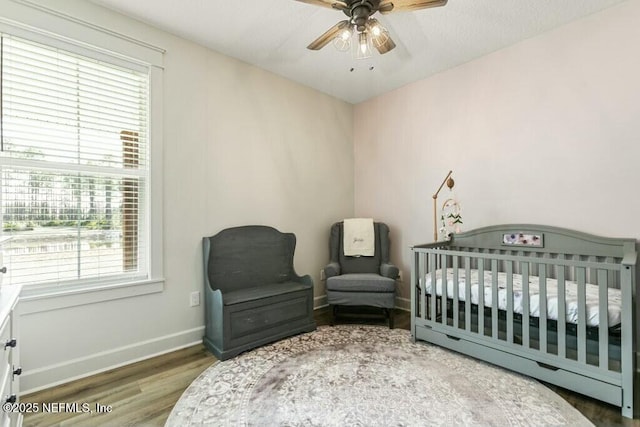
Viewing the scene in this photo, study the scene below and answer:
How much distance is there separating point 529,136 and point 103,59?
11.3 ft

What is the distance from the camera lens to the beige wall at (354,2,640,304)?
2209 millimetres

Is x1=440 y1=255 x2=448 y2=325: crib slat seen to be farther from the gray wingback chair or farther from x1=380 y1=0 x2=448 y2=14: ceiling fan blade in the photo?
x1=380 y1=0 x2=448 y2=14: ceiling fan blade

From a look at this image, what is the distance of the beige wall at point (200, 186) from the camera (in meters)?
2.06

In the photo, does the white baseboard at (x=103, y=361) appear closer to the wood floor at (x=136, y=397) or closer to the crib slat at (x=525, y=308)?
the wood floor at (x=136, y=397)

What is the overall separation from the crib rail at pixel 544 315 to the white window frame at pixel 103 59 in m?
2.15

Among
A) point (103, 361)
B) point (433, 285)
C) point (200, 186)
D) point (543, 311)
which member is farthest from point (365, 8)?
point (103, 361)

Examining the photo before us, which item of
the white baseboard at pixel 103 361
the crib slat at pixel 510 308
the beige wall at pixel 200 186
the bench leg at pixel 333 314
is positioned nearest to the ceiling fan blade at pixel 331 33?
the beige wall at pixel 200 186

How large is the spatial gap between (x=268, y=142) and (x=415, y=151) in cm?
165

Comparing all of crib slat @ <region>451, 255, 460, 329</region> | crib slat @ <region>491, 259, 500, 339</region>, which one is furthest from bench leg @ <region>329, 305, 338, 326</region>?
crib slat @ <region>491, 259, 500, 339</region>

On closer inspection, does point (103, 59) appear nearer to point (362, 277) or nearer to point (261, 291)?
point (261, 291)

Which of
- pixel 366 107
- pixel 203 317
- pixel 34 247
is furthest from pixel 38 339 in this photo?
pixel 366 107

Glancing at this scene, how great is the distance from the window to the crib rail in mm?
2357

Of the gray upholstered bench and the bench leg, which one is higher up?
the gray upholstered bench

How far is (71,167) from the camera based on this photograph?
2086 mm
